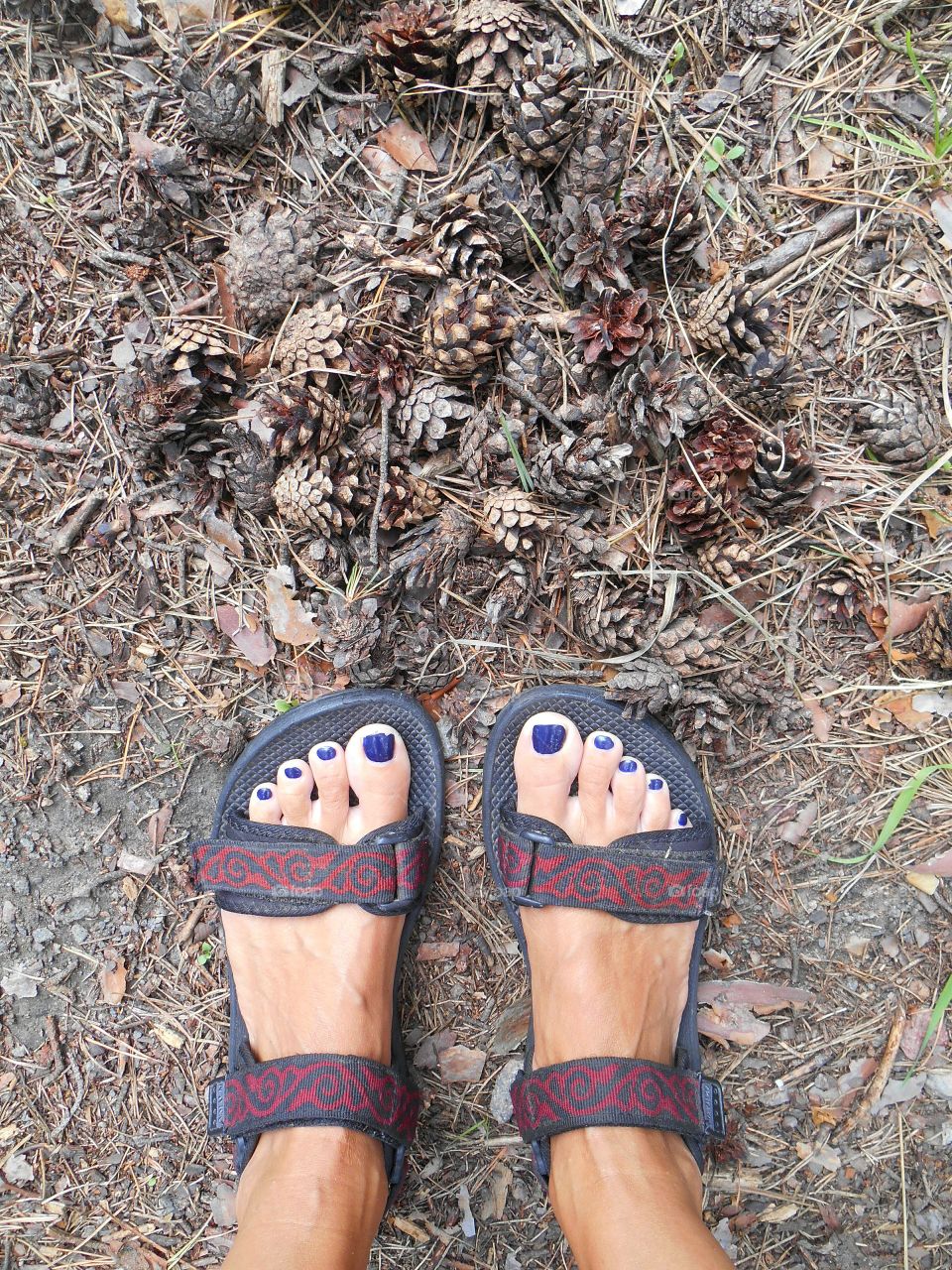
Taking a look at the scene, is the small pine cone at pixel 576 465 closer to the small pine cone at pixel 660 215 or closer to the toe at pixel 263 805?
the small pine cone at pixel 660 215

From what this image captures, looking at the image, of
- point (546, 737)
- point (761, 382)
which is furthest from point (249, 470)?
point (761, 382)

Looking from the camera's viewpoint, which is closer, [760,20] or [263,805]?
[760,20]

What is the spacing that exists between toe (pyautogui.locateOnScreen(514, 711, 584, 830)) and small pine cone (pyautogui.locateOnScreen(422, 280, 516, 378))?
2.67 feet

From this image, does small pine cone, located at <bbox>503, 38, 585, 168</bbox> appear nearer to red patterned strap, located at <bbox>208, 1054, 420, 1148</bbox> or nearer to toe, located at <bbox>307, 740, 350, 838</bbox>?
toe, located at <bbox>307, 740, 350, 838</bbox>

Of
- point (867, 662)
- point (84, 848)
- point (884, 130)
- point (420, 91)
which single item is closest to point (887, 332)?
point (884, 130)

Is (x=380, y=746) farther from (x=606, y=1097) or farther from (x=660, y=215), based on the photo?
(x=660, y=215)

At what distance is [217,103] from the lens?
1.56 m

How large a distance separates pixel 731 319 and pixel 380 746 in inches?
47.8

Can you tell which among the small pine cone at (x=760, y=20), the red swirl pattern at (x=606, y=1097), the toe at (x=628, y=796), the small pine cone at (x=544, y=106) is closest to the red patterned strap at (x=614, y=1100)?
the red swirl pattern at (x=606, y=1097)

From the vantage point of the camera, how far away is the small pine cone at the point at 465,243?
1541 mm

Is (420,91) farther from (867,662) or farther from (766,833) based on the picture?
(766,833)

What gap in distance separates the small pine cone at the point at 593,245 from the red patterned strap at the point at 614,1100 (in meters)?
1.68

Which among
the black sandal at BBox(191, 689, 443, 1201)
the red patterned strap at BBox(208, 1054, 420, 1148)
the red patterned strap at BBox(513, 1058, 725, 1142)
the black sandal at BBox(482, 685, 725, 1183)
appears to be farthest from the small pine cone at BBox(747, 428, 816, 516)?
the red patterned strap at BBox(208, 1054, 420, 1148)

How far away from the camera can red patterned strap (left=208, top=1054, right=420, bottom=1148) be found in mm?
1631
